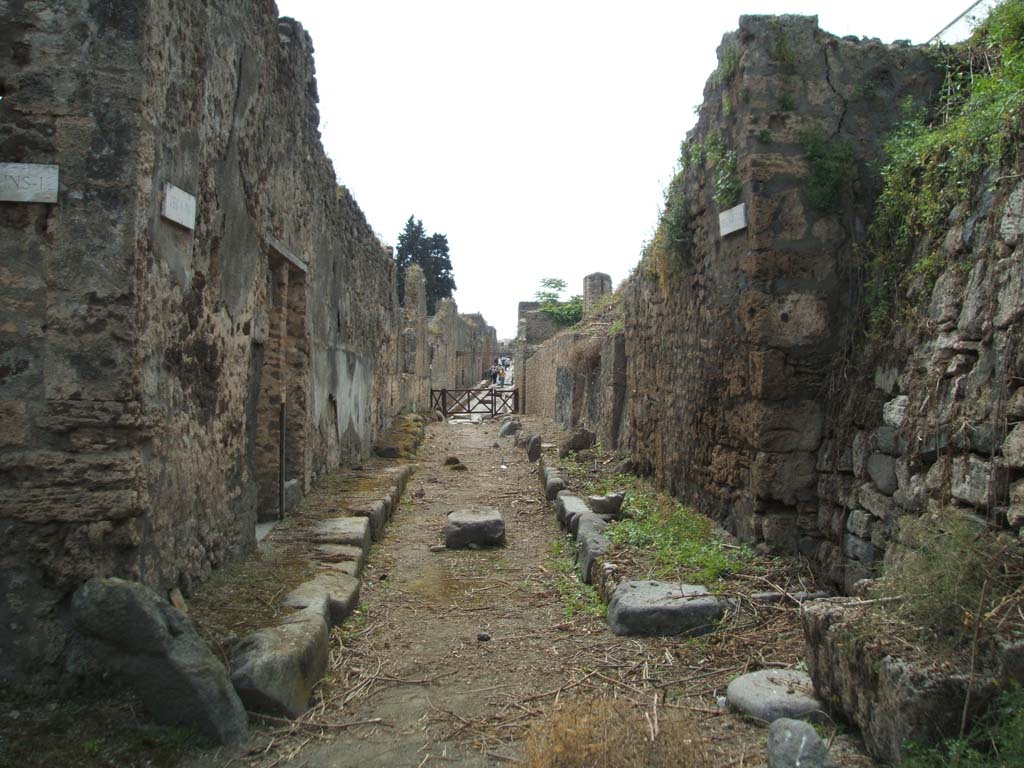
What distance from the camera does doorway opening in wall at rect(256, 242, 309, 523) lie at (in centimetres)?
636

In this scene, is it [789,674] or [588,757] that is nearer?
[588,757]

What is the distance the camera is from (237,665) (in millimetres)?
3270

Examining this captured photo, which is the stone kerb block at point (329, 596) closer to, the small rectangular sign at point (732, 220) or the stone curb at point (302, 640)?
the stone curb at point (302, 640)

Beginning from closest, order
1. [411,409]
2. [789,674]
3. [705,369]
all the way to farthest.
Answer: [789,674] < [705,369] < [411,409]

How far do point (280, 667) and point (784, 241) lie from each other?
3674mm

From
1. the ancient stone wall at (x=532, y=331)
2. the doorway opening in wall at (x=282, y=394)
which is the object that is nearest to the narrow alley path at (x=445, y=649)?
the doorway opening in wall at (x=282, y=394)

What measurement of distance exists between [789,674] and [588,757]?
1056 millimetres

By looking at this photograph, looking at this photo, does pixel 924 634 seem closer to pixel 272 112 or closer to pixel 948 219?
pixel 948 219

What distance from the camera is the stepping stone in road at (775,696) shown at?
294 cm

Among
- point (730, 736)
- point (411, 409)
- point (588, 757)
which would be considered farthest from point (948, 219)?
point (411, 409)

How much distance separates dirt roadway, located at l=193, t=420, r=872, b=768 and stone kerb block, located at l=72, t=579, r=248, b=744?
0.16 m

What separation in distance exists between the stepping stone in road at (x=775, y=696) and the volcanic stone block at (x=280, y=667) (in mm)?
1778

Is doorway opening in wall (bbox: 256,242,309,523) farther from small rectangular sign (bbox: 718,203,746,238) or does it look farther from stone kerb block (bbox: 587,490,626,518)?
small rectangular sign (bbox: 718,203,746,238)

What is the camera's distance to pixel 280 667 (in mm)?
3295
